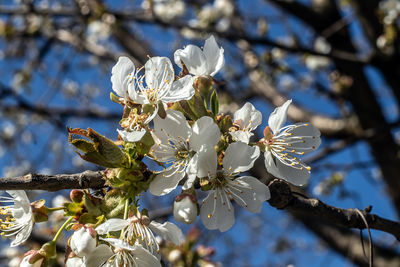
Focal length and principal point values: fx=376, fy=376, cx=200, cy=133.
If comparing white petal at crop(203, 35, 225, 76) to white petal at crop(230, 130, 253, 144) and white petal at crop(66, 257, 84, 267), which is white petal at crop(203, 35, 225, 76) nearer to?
white petal at crop(230, 130, 253, 144)

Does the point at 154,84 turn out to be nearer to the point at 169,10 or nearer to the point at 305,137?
the point at 305,137

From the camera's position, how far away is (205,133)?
870mm

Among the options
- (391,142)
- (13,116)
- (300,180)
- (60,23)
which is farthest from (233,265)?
(300,180)

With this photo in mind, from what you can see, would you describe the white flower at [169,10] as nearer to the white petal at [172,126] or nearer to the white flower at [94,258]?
the white petal at [172,126]

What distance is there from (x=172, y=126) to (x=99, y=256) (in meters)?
0.34

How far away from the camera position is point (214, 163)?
0.87 m

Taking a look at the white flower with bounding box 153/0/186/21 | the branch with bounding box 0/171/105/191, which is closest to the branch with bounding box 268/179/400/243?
the branch with bounding box 0/171/105/191

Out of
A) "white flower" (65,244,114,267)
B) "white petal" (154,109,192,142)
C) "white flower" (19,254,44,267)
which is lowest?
"white flower" (19,254,44,267)

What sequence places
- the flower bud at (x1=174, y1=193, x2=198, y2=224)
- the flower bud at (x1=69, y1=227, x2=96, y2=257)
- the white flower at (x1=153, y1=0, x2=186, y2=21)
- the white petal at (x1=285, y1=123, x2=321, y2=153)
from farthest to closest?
the white flower at (x1=153, y1=0, x2=186, y2=21), the white petal at (x1=285, y1=123, x2=321, y2=153), the flower bud at (x1=174, y1=193, x2=198, y2=224), the flower bud at (x1=69, y1=227, x2=96, y2=257)

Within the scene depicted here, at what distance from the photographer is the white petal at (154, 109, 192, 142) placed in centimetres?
92

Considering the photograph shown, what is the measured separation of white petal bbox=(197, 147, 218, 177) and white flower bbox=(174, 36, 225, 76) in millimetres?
302

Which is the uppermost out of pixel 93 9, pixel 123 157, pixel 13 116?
pixel 123 157

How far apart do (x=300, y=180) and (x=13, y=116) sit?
4.15 meters

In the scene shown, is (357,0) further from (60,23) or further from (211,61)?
(60,23)
